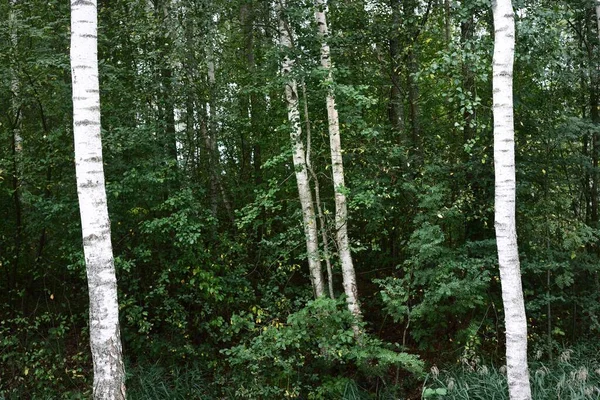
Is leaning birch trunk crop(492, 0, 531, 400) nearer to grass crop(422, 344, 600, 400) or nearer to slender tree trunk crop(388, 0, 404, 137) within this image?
grass crop(422, 344, 600, 400)

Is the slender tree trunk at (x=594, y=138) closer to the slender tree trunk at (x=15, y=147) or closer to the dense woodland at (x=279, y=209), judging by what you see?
the dense woodland at (x=279, y=209)

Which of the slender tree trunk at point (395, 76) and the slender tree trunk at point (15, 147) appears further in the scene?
the slender tree trunk at point (395, 76)

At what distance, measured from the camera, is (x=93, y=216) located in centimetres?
438

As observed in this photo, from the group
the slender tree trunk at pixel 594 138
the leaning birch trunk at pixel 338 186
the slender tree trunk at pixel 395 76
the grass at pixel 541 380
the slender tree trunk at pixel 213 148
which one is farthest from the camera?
the slender tree trunk at pixel 395 76

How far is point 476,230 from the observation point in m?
7.90

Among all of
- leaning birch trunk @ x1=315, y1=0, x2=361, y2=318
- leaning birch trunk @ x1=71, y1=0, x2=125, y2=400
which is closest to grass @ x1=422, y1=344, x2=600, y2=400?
leaning birch trunk @ x1=315, y1=0, x2=361, y2=318

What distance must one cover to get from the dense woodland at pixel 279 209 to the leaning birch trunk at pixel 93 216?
233cm

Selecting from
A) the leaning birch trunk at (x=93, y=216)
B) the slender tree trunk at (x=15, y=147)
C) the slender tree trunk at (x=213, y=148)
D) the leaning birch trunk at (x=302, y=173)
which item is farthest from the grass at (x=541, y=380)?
the slender tree trunk at (x=15, y=147)

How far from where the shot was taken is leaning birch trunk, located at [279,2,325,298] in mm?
6840

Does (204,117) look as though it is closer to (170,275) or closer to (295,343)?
(170,275)

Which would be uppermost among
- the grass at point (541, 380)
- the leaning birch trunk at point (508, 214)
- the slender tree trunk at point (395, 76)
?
the slender tree trunk at point (395, 76)

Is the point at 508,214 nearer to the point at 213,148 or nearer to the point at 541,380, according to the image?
the point at 541,380

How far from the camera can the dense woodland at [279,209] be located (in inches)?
266

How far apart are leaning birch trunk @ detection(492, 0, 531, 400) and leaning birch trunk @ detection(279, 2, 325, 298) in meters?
2.66
